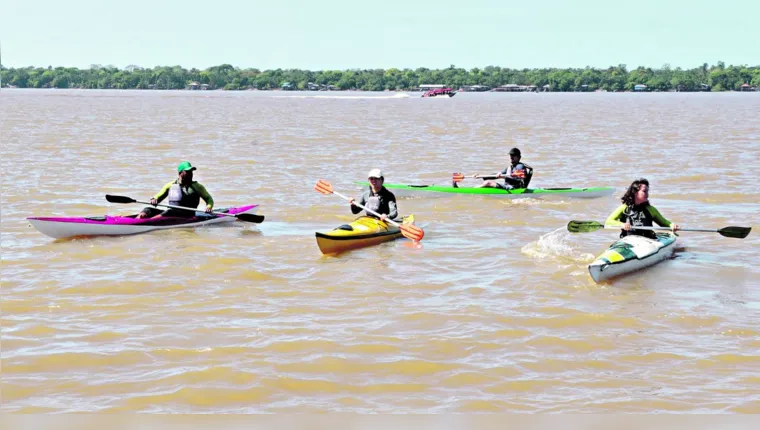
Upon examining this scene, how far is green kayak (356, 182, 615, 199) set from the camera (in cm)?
1959

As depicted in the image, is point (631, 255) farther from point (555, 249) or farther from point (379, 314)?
point (379, 314)

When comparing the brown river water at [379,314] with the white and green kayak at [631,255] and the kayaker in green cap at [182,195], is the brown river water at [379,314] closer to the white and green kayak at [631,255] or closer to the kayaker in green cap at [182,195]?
the white and green kayak at [631,255]

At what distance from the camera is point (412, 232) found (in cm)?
1388

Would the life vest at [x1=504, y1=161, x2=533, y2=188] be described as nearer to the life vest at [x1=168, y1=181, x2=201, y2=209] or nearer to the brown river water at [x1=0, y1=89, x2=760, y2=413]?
the brown river water at [x1=0, y1=89, x2=760, y2=413]

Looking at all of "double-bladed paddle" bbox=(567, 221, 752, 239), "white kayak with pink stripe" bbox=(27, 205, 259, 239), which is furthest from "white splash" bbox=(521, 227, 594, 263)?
"white kayak with pink stripe" bbox=(27, 205, 259, 239)

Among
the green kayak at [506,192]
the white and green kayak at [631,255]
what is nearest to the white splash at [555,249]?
the white and green kayak at [631,255]

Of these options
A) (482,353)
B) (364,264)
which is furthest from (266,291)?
(482,353)

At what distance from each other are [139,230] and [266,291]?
4.25 meters

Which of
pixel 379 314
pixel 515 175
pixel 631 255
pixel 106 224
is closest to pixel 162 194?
pixel 106 224

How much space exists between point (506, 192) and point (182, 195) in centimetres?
705

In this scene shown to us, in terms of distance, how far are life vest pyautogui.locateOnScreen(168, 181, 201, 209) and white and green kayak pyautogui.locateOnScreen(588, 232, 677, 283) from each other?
6667 millimetres

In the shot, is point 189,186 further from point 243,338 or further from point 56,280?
point 243,338

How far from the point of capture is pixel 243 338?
30.4 ft

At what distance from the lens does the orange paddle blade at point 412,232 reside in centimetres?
1379
